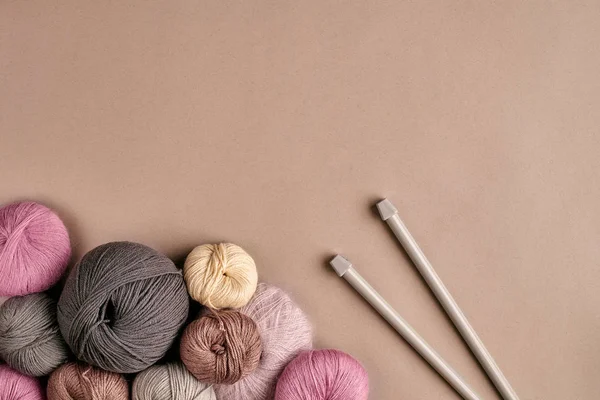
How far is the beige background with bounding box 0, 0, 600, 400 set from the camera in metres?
1.22

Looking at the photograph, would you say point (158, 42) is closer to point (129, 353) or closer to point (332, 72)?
point (332, 72)

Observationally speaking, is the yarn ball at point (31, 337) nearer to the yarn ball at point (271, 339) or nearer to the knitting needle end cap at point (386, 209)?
the yarn ball at point (271, 339)

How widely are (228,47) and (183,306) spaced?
21.4 inches

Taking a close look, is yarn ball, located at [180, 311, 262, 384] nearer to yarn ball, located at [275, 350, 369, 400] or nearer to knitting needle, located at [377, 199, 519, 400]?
yarn ball, located at [275, 350, 369, 400]

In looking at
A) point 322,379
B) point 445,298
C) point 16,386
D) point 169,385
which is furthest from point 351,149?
point 16,386

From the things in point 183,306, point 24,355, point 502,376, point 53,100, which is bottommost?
point 502,376

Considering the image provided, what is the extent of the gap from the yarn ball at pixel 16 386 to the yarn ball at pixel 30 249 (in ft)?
0.59

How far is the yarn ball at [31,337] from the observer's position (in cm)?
123

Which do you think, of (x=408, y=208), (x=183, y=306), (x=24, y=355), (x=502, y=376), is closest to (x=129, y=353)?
(x=183, y=306)

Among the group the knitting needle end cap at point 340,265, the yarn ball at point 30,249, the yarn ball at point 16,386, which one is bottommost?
the knitting needle end cap at point 340,265

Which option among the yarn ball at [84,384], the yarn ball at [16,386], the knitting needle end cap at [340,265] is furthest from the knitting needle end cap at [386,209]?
the yarn ball at [16,386]

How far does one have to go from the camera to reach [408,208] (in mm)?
1271

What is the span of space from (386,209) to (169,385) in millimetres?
568

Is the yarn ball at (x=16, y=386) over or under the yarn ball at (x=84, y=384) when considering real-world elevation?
over
